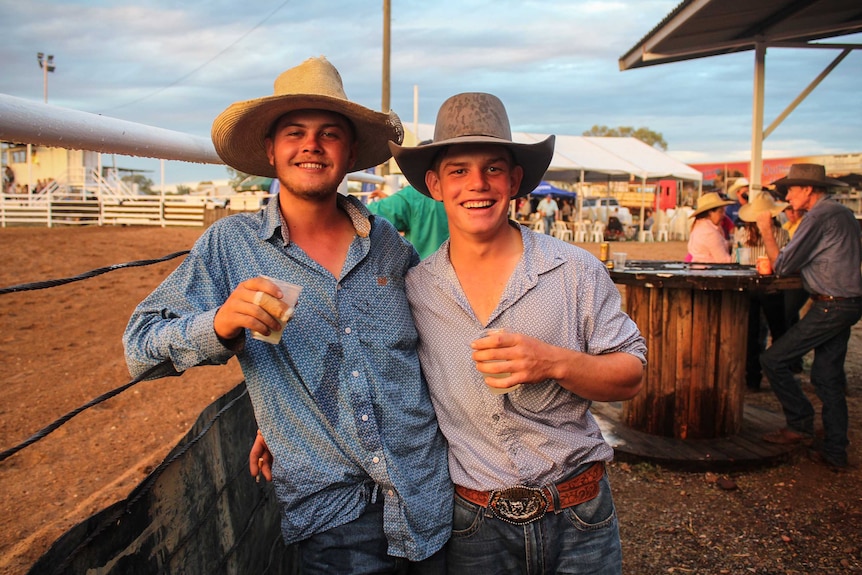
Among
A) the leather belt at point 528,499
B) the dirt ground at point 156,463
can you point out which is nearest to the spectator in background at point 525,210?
the dirt ground at point 156,463

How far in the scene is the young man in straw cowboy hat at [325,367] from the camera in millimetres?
1778

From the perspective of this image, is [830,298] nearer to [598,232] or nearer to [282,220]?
[282,220]

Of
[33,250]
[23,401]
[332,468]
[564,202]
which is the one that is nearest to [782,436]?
[332,468]

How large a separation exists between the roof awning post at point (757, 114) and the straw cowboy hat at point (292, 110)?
7201 millimetres

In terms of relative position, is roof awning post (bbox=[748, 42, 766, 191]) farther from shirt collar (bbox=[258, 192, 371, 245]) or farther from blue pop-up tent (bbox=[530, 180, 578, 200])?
blue pop-up tent (bbox=[530, 180, 578, 200])

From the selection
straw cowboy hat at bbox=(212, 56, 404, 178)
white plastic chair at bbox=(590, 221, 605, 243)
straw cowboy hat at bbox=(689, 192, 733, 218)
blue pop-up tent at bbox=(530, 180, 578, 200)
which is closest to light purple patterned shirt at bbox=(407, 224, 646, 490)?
straw cowboy hat at bbox=(212, 56, 404, 178)

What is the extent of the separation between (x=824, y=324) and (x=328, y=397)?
13.5 feet

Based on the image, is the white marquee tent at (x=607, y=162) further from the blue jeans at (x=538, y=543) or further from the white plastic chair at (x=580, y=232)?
the blue jeans at (x=538, y=543)

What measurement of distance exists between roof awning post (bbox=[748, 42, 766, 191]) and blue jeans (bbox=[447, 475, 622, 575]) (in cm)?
741

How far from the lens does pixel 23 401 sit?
20.5 ft

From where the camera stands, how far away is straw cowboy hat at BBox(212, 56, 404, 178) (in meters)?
1.91

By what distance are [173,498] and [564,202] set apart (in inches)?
1074

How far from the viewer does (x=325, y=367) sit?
5.93 feet

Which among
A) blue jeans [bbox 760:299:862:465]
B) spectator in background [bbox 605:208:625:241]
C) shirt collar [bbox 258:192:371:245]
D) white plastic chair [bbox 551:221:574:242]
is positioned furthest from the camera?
spectator in background [bbox 605:208:625:241]
